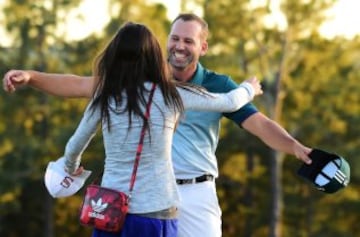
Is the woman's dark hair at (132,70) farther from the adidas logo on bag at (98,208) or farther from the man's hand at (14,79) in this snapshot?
the man's hand at (14,79)

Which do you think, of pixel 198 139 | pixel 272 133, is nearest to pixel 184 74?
pixel 198 139

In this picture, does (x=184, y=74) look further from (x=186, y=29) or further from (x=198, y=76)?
(x=186, y=29)

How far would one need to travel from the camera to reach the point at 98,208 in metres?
3.83

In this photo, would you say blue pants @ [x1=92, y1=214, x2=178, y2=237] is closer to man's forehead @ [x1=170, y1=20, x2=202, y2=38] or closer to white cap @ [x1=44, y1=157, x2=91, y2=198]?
white cap @ [x1=44, y1=157, x2=91, y2=198]

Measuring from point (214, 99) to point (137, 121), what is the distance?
419 millimetres

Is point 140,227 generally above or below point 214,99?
below

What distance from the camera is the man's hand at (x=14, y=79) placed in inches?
162

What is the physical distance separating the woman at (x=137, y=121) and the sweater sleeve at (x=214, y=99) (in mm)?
81

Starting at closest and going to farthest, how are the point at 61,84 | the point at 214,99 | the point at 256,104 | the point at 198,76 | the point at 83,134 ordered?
the point at 83,134 → the point at 214,99 → the point at 61,84 → the point at 198,76 → the point at 256,104

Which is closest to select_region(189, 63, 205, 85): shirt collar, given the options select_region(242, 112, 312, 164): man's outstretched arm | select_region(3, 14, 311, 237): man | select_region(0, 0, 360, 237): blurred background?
select_region(3, 14, 311, 237): man

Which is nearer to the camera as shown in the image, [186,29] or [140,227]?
[140,227]

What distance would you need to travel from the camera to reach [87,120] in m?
3.80

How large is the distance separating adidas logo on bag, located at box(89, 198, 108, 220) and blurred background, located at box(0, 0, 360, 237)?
2560cm

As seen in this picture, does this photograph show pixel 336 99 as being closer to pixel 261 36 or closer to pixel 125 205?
pixel 261 36
